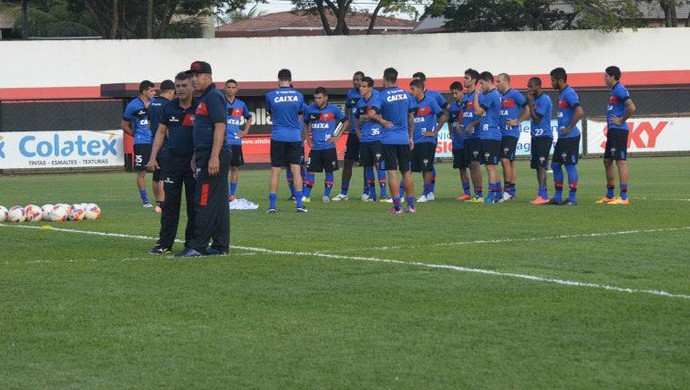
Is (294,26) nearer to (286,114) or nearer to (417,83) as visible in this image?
(417,83)

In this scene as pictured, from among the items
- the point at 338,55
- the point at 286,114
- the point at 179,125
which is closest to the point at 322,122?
the point at 286,114

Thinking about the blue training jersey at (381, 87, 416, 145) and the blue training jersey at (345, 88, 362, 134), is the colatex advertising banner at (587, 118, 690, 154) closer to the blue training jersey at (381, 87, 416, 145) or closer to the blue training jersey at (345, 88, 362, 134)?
the blue training jersey at (345, 88, 362, 134)

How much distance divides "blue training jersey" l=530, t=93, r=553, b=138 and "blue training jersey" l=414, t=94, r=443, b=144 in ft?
6.10

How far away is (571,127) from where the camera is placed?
65.2ft

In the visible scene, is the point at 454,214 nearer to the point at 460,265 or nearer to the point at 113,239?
the point at 113,239

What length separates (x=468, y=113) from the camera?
21.5 metres

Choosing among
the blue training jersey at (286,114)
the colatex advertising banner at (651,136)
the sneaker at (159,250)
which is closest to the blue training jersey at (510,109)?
the blue training jersey at (286,114)

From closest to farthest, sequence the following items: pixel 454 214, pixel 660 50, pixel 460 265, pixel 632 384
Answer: pixel 632 384 → pixel 460 265 → pixel 454 214 → pixel 660 50

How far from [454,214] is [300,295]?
862 centimetres

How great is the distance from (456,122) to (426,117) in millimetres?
798

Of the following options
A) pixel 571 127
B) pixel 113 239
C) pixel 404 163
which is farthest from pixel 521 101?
pixel 113 239

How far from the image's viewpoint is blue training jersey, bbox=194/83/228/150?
41.0 ft

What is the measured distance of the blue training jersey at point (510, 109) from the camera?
21.2m

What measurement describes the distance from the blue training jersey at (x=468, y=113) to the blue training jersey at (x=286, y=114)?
349 centimetres
